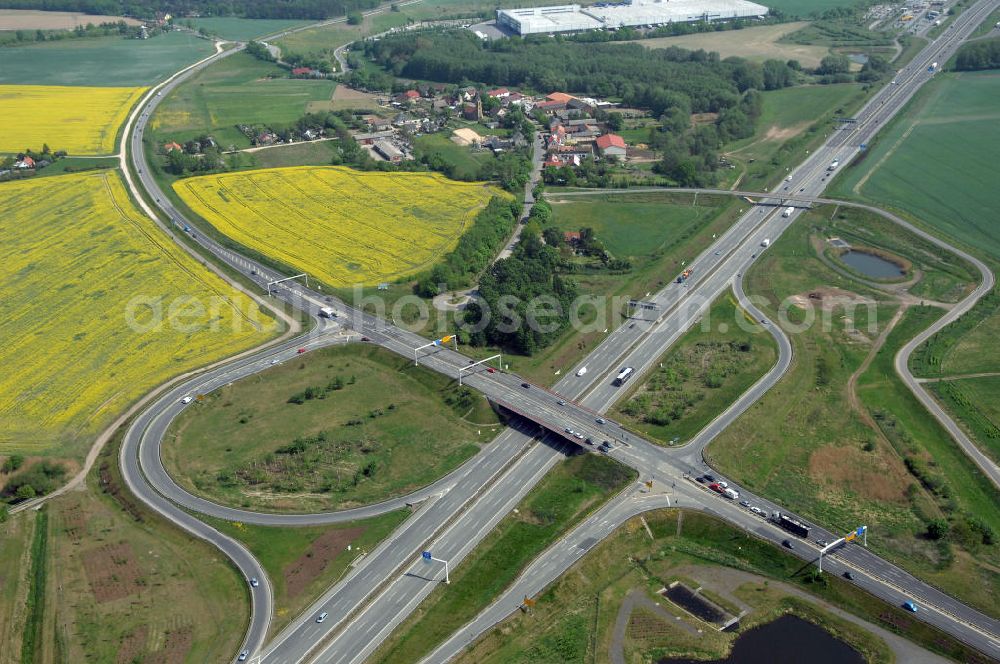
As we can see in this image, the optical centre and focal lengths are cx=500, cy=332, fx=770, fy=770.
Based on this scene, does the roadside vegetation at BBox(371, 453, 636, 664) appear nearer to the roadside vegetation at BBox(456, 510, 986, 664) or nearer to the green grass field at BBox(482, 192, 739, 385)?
the roadside vegetation at BBox(456, 510, 986, 664)

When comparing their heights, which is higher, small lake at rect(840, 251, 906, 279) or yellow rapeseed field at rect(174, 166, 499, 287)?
yellow rapeseed field at rect(174, 166, 499, 287)

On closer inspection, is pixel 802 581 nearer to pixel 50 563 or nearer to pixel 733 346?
pixel 733 346

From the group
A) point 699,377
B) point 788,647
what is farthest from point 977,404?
point 788,647

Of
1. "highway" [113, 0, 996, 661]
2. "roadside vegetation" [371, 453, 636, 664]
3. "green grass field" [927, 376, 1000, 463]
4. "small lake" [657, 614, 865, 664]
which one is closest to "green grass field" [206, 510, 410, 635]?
"highway" [113, 0, 996, 661]

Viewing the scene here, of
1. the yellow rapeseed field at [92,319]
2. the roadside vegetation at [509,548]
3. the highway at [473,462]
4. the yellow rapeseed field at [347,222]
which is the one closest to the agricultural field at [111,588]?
the highway at [473,462]

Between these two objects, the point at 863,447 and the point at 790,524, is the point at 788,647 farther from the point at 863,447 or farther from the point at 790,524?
Answer: the point at 863,447

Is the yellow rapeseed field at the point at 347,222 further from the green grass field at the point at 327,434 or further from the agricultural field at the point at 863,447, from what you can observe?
the agricultural field at the point at 863,447
